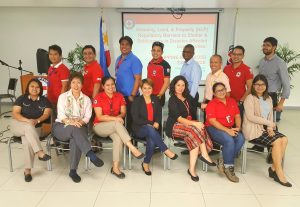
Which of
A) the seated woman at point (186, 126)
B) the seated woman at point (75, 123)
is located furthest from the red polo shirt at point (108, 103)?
the seated woman at point (186, 126)

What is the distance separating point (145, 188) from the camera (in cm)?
283

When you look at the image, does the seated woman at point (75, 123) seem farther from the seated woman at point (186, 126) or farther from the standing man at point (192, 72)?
the standing man at point (192, 72)

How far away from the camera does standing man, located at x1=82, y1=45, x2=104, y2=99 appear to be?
11.7 ft

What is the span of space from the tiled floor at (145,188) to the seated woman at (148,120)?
0.27 metres

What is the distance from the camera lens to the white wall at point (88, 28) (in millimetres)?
6281

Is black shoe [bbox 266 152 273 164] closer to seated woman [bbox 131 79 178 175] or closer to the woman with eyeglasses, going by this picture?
seated woman [bbox 131 79 178 175]

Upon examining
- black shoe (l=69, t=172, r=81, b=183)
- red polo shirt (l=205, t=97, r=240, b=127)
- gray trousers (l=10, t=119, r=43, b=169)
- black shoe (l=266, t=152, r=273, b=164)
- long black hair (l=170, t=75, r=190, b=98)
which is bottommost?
black shoe (l=69, t=172, r=81, b=183)

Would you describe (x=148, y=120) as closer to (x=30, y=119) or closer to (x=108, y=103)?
(x=108, y=103)

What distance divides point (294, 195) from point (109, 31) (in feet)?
16.6

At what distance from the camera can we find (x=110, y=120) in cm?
316

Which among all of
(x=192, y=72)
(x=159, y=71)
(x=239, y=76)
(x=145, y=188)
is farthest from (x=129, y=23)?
(x=145, y=188)

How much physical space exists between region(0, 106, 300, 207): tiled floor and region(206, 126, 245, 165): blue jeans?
258 millimetres

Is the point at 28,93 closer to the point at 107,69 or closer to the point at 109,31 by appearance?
the point at 107,69

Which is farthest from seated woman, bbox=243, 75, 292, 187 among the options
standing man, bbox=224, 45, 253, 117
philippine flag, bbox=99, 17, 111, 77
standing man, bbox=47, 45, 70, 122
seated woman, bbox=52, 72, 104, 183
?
philippine flag, bbox=99, 17, 111, 77
